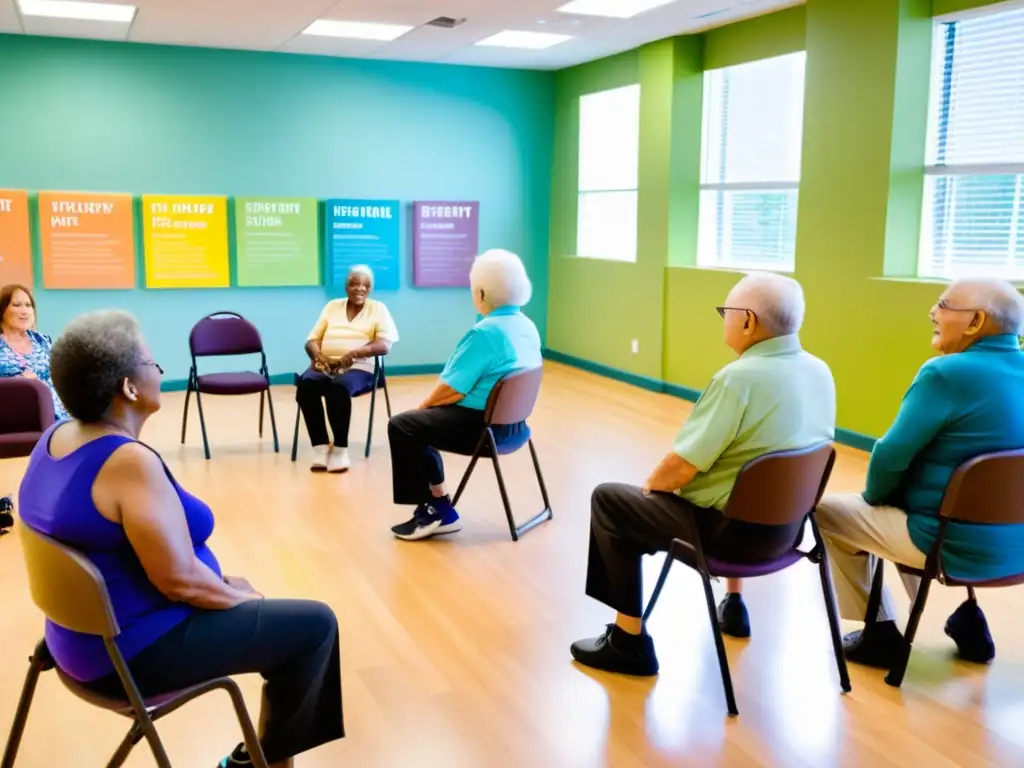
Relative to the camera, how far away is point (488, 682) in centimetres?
304

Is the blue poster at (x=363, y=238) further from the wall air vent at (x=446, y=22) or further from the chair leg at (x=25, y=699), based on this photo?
the chair leg at (x=25, y=699)

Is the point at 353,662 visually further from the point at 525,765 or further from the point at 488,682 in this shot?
the point at 525,765

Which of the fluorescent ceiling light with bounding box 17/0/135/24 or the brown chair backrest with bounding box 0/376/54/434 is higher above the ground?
the fluorescent ceiling light with bounding box 17/0/135/24

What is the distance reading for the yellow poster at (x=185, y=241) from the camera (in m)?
7.88

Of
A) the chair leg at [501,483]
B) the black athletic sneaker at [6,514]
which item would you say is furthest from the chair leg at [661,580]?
the black athletic sneaker at [6,514]

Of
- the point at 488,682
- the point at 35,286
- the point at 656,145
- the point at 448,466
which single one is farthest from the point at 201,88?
the point at 488,682

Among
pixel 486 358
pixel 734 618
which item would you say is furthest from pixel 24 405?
pixel 734 618

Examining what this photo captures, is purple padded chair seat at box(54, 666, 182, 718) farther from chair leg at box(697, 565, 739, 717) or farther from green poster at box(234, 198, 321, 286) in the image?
green poster at box(234, 198, 321, 286)

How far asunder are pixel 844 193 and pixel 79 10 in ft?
17.0

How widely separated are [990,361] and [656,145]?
536cm

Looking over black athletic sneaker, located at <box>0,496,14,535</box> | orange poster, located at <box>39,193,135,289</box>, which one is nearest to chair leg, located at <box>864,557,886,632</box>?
black athletic sneaker, located at <box>0,496,14,535</box>

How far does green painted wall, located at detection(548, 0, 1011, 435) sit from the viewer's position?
5723 millimetres

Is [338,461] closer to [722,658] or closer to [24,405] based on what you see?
[24,405]

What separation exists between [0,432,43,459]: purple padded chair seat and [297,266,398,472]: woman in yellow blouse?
1.60 meters
